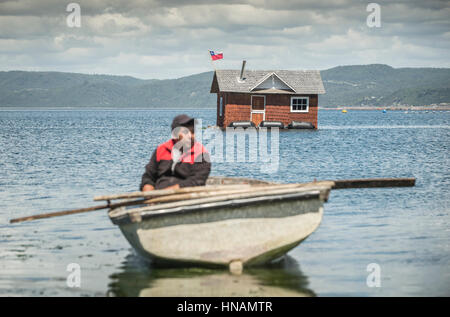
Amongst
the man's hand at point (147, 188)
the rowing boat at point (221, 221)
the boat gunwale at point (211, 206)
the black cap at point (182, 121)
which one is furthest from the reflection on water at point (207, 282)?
the black cap at point (182, 121)

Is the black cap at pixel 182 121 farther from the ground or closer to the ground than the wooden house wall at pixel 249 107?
closer to the ground

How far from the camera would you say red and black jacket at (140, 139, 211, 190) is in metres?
9.38

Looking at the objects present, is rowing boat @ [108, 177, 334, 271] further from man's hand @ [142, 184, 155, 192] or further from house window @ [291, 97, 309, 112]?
house window @ [291, 97, 309, 112]

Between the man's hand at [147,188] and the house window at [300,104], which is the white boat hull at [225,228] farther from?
the house window at [300,104]

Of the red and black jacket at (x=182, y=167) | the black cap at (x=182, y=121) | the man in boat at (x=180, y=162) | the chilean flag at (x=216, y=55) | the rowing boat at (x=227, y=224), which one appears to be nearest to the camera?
the rowing boat at (x=227, y=224)

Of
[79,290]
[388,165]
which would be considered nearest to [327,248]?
[79,290]

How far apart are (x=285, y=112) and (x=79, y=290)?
43636 millimetres

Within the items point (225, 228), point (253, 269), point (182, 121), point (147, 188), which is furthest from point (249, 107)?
point (225, 228)

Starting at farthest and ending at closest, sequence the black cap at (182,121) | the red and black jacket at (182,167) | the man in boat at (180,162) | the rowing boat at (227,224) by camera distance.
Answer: the red and black jacket at (182,167) → the man in boat at (180,162) → the black cap at (182,121) → the rowing boat at (227,224)

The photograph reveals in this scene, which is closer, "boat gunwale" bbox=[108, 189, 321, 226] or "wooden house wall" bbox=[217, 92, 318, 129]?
"boat gunwale" bbox=[108, 189, 321, 226]

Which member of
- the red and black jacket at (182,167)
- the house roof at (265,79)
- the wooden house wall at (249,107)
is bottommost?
the red and black jacket at (182,167)

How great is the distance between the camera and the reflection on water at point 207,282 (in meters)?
8.22

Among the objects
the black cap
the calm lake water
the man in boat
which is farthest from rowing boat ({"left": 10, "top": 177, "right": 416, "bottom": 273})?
the black cap
